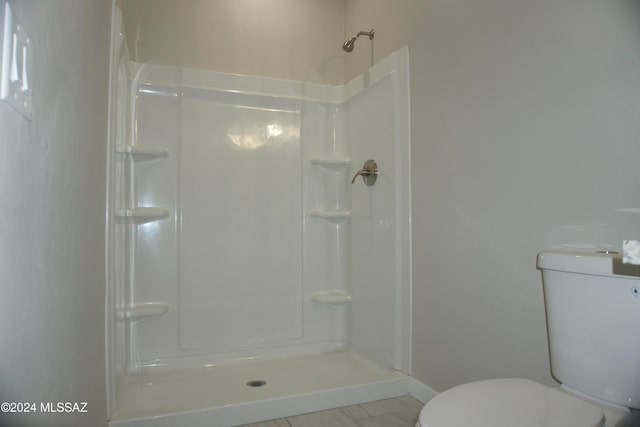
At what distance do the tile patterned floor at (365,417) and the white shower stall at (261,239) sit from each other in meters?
0.04

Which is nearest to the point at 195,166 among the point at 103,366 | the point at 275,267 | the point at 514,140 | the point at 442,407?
the point at 275,267

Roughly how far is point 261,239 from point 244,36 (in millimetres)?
1195

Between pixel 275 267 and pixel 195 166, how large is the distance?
72 cm

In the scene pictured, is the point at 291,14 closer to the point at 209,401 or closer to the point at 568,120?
the point at 568,120

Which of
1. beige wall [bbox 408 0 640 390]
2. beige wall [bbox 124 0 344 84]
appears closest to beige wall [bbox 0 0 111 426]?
beige wall [bbox 124 0 344 84]

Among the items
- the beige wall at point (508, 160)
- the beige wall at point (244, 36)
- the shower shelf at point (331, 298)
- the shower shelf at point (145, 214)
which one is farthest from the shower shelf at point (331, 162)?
the shower shelf at point (145, 214)

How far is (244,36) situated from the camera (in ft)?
7.43

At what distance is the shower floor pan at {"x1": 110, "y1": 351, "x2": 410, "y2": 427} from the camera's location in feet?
4.88

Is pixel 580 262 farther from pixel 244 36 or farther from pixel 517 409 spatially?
pixel 244 36

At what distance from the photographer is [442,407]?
0.88 meters

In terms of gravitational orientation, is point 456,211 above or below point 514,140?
below

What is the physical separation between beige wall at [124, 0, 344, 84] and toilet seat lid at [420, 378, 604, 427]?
1972mm

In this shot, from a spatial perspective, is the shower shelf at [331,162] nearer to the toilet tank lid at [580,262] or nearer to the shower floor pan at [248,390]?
the shower floor pan at [248,390]

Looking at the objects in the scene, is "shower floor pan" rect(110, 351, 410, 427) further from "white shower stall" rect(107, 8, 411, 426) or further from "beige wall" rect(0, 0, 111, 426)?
"beige wall" rect(0, 0, 111, 426)
